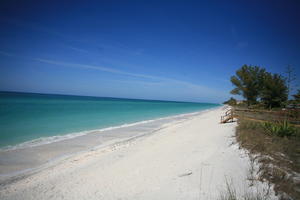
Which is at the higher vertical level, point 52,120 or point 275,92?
point 275,92

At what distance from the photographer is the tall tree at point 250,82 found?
34250 millimetres

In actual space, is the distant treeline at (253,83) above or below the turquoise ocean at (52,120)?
above

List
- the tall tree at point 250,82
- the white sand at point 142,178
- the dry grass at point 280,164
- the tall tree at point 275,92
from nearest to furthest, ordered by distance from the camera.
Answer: the dry grass at point 280,164 → the white sand at point 142,178 → the tall tree at point 275,92 → the tall tree at point 250,82

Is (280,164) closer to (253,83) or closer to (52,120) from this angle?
(52,120)

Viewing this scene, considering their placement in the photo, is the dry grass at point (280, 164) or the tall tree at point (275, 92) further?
the tall tree at point (275, 92)

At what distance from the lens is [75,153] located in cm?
707

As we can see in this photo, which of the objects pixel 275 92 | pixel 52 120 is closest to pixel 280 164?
pixel 52 120

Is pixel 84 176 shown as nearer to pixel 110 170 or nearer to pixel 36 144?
pixel 110 170

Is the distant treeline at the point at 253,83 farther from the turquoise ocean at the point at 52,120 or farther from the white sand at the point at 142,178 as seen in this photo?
the white sand at the point at 142,178

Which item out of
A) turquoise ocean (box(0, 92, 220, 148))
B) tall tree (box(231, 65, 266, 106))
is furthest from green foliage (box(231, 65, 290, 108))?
turquoise ocean (box(0, 92, 220, 148))

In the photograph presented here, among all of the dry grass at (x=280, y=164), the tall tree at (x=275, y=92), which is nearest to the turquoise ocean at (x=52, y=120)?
the dry grass at (x=280, y=164)

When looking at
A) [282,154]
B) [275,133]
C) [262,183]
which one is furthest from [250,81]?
[262,183]

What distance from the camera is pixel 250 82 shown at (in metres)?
34.5

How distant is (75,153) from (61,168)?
1.82 m
